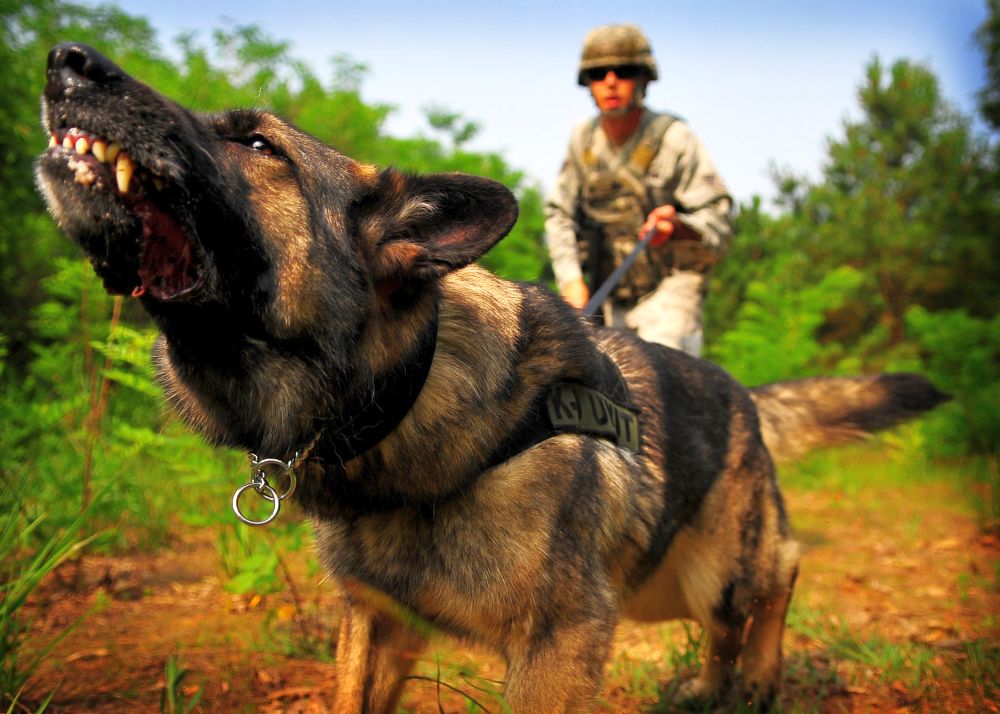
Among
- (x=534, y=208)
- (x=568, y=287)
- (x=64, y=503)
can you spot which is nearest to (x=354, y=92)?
(x=534, y=208)

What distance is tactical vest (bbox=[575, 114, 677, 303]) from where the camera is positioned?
5352mm

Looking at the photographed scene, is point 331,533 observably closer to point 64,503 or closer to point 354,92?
point 64,503

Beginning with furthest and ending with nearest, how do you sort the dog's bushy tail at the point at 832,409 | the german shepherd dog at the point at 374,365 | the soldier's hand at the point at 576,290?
1. the soldier's hand at the point at 576,290
2. the dog's bushy tail at the point at 832,409
3. the german shepherd dog at the point at 374,365

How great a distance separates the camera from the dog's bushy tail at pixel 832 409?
415 cm

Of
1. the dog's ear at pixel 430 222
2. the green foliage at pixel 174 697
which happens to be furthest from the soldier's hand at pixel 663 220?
the green foliage at pixel 174 697

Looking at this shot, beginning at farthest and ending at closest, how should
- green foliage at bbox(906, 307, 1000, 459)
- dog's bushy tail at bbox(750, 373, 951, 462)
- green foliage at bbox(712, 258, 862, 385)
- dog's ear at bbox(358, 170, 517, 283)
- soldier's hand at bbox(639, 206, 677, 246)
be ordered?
green foliage at bbox(712, 258, 862, 385), green foliage at bbox(906, 307, 1000, 459), soldier's hand at bbox(639, 206, 677, 246), dog's bushy tail at bbox(750, 373, 951, 462), dog's ear at bbox(358, 170, 517, 283)

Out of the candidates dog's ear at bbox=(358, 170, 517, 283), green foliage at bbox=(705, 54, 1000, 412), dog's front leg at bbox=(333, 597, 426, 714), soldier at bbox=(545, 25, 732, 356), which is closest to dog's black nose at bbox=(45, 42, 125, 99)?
dog's ear at bbox=(358, 170, 517, 283)

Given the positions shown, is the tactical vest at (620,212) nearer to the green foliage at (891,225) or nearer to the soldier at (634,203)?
the soldier at (634,203)

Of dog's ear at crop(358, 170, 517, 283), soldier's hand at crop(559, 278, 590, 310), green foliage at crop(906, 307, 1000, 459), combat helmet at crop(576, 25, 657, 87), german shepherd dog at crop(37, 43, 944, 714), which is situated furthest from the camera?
green foliage at crop(906, 307, 1000, 459)

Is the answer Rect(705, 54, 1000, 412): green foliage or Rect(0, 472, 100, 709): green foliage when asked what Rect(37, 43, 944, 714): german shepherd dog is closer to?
Rect(0, 472, 100, 709): green foliage

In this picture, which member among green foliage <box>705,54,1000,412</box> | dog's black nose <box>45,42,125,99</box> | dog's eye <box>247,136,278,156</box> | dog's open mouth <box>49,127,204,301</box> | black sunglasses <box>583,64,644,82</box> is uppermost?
black sunglasses <box>583,64,644,82</box>

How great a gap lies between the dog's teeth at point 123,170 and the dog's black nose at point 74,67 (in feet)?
0.63

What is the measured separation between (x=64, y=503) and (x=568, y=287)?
310cm

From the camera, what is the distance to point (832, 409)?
168 inches
